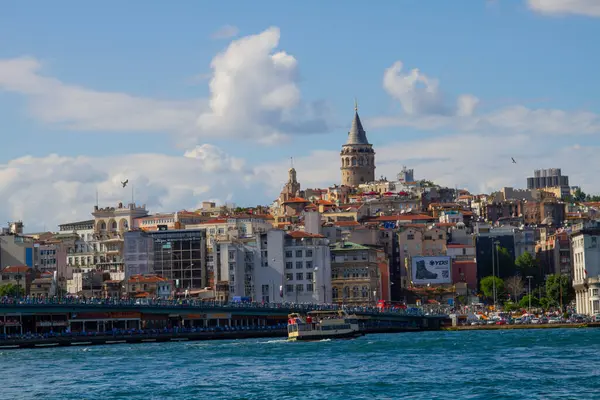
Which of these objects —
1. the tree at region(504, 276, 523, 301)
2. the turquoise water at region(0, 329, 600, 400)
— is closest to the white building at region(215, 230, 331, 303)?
the tree at region(504, 276, 523, 301)

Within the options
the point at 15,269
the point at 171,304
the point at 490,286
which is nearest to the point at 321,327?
the point at 171,304

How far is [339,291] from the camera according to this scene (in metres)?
164

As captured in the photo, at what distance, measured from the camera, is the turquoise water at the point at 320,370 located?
7575 centimetres

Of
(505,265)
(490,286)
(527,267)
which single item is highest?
(505,265)

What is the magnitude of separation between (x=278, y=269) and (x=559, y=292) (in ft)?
105

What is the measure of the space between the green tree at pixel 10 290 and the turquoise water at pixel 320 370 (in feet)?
151

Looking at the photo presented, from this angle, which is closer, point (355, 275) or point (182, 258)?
point (355, 275)

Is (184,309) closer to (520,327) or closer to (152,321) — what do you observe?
→ (152,321)

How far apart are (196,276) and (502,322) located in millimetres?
41446

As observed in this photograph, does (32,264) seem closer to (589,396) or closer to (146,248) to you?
(146,248)

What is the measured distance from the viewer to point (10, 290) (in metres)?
168

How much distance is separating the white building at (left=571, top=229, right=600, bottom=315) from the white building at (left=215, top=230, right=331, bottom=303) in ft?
85.1

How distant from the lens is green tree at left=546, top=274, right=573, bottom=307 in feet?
549

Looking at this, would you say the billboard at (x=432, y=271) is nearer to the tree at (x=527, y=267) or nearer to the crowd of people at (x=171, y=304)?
the tree at (x=527, y=267)
